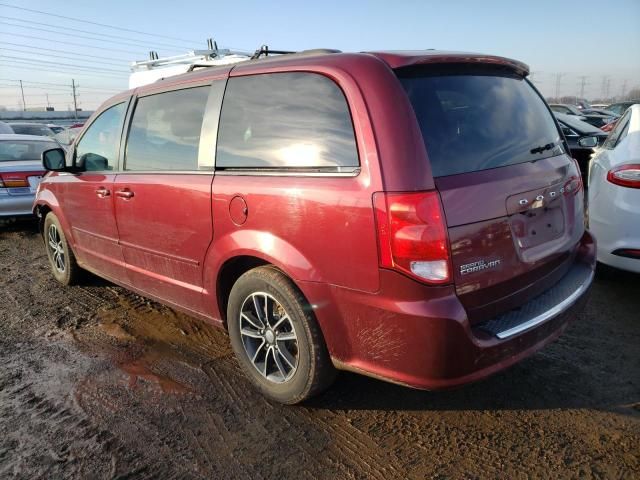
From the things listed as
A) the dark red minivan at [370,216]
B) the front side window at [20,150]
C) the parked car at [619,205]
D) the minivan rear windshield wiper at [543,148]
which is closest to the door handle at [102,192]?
the dark red minivan at [370,216]

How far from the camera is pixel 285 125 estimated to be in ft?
8.55

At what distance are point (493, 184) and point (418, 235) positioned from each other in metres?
0.50

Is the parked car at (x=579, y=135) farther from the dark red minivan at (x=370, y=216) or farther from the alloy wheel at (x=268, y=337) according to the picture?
the alloy wheel at (x=268, y=337)

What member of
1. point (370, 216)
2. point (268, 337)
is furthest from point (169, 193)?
point (370, 216)

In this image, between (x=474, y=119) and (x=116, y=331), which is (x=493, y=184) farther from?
(x=116, y=331)

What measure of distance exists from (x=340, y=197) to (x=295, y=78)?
0.78 metres

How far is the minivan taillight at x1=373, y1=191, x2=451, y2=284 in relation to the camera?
6.84ft

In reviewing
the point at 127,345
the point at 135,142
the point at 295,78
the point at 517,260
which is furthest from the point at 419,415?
the point at 135,142

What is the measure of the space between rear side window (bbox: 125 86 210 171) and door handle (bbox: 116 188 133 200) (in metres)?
0.18

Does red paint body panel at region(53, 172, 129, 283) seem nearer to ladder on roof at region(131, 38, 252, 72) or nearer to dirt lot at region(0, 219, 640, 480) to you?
dirt lot at region(0, 219, 640, 480)

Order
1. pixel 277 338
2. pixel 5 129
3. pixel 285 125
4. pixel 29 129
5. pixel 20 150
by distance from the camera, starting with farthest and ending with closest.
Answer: pixel 29 129 < pixel 5 129 < pixel 20 150 < pixel 277 338 < pixel 285 125

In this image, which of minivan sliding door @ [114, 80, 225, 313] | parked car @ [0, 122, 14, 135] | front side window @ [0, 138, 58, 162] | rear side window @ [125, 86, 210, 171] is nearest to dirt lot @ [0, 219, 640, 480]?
minivan sliding door @ [114, 80, 225, 313]

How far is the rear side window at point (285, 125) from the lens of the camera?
2371mm

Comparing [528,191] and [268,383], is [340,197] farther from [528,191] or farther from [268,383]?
[268,383]
